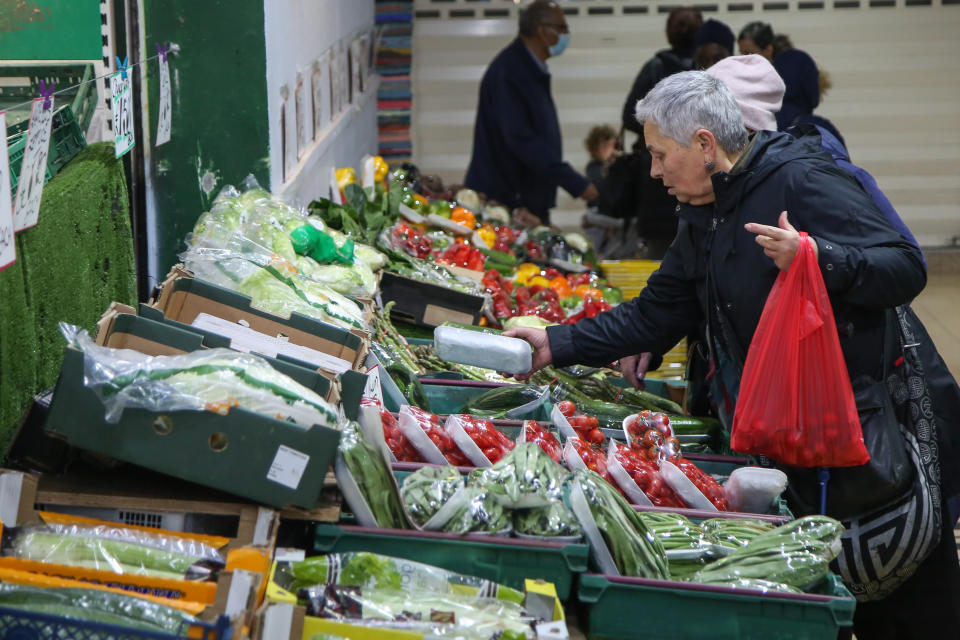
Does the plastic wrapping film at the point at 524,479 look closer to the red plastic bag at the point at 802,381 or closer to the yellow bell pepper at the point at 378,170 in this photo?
the red plastic bag at the point at 802,381

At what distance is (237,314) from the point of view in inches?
126

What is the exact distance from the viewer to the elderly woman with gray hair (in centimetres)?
301

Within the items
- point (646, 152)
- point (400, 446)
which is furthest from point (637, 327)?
point (646, 152)

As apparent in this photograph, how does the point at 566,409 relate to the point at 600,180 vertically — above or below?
above

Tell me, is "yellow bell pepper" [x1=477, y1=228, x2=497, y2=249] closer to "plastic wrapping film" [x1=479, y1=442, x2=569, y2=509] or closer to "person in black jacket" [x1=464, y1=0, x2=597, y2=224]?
"person in black jacket" [x1=464, y1=0, x2=597, y2=224]

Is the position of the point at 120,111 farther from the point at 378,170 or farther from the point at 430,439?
the point at 378,170

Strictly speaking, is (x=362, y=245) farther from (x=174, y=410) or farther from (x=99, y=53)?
(x=174, y=410)

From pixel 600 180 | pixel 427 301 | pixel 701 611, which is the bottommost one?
pixel 600 180

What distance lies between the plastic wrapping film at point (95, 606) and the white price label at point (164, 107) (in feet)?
7.86

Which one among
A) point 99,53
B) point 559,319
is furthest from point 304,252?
point 559,319

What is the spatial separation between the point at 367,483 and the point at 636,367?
1957 mm

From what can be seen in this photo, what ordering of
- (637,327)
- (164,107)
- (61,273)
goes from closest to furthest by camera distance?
1. (61,273)
2. (637,327)
3. (164,107)

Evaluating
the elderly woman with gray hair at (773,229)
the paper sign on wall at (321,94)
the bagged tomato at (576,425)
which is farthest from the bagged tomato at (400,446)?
the paper sign on wall at (321,94)

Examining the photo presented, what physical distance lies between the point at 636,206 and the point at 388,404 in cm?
552
